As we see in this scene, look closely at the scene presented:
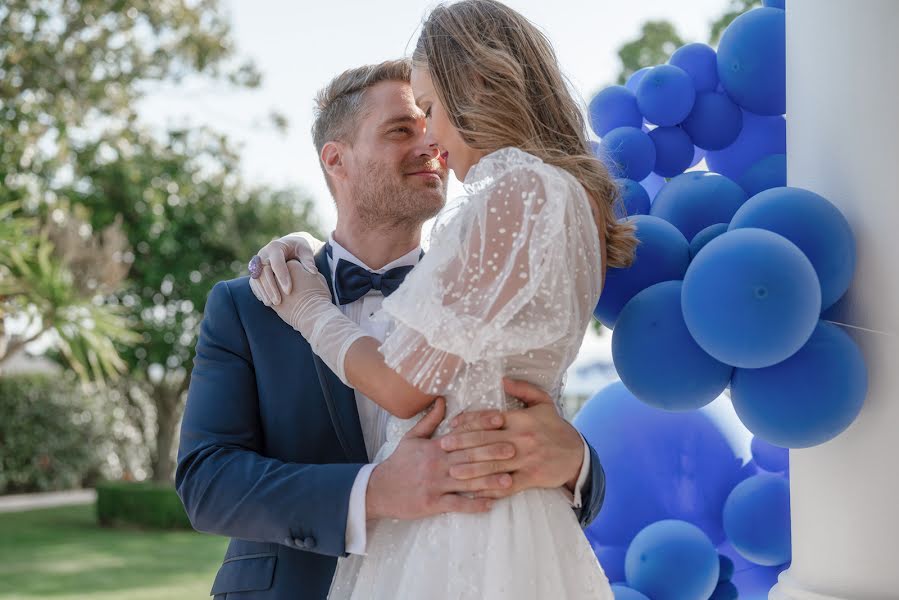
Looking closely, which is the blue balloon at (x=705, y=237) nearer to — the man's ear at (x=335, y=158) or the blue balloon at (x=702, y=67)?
the blue balloon at (x=702, y=67)

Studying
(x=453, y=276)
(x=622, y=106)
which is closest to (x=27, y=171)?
(x=622, y=106)

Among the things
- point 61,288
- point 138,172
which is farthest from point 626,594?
point 138,172

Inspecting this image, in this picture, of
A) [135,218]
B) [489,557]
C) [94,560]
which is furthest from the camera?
[135,218]

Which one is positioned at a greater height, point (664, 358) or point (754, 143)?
A: point (754, 143)

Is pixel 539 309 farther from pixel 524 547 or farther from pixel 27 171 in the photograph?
pixel 27 171

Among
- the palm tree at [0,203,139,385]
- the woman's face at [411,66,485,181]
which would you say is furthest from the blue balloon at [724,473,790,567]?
the palm tree at [0,203,139,385]

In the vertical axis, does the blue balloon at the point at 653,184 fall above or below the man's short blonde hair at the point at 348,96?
below

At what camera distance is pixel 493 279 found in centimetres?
167

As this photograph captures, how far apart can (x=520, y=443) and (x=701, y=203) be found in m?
0.92

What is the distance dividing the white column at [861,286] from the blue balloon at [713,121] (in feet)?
2.25

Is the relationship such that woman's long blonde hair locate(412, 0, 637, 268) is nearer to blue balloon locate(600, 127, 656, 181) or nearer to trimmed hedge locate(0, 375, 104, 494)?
blue balloon locate(600, 127, 656, 181)

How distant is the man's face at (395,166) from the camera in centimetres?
250

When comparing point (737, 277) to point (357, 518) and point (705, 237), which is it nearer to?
point (705, 237)

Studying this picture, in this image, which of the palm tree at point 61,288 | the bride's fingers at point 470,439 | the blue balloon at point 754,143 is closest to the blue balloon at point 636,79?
the blue balloon at point 754,143
